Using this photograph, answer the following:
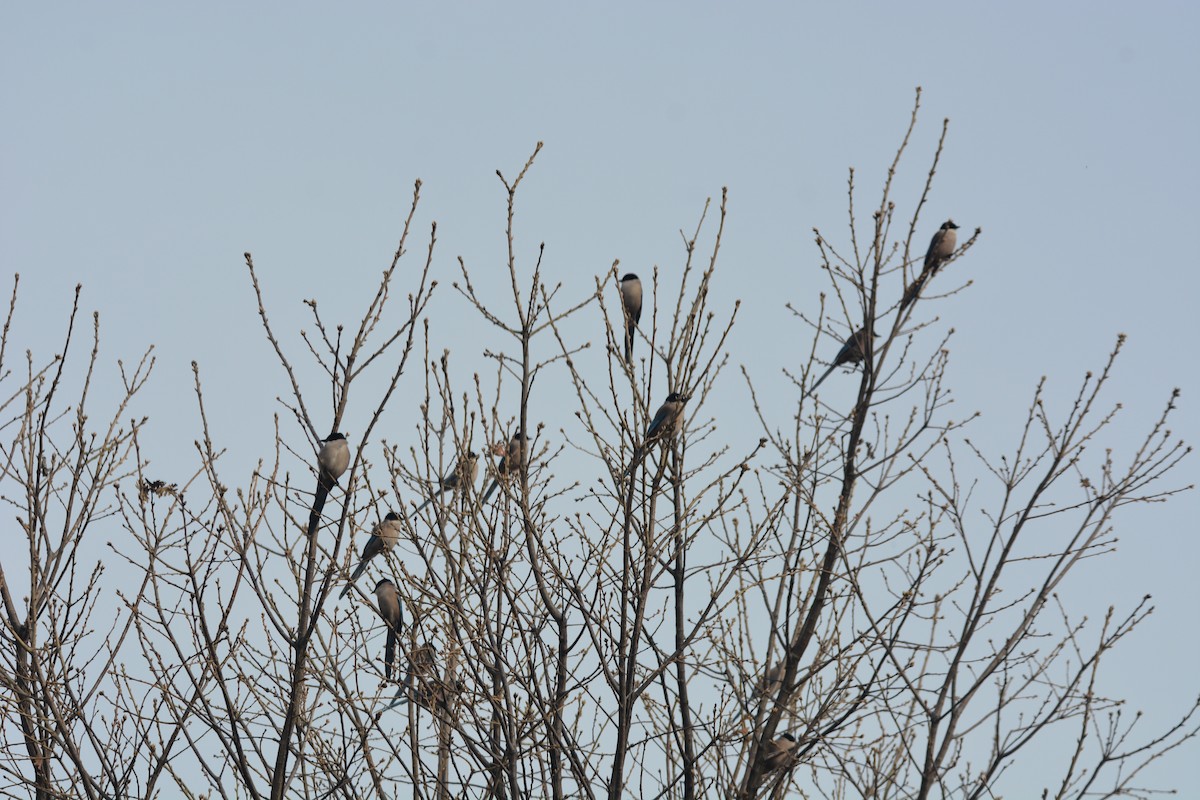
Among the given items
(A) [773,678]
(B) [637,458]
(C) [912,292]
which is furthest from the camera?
(C) [912,292]

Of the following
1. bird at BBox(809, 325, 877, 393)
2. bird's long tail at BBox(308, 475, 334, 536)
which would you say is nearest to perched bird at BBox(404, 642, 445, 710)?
bird's long tail at BBox(308, 475, 334, 536)

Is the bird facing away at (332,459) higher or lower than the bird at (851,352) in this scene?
lower

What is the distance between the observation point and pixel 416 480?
15.6 ft

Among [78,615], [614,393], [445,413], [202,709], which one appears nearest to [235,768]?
[202,709]

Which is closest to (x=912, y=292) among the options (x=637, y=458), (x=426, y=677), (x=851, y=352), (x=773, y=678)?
(x=851, y=352)

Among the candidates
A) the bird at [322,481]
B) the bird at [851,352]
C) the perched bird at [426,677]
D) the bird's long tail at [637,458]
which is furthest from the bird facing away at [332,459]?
the bird at [851,352]

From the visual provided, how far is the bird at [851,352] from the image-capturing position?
259 inches

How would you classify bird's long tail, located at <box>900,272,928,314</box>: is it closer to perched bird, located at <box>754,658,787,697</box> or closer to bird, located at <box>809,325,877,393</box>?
bird, located at <box>809,325,877,393</box>

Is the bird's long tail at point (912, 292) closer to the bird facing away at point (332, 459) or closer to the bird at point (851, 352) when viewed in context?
the bird at point (851, 352)

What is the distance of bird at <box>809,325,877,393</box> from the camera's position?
659 centimetres

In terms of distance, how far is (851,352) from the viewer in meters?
7.06

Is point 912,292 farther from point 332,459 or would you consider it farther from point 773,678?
point 332,459

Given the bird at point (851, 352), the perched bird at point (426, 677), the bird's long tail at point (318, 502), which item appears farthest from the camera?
the bird at point (851, 352)

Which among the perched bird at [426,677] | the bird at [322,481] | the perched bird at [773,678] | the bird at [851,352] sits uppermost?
the bird at [851,352]
